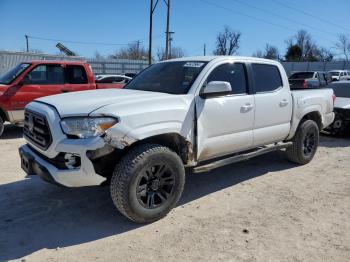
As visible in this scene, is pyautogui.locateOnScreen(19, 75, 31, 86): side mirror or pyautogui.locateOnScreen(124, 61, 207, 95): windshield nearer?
pyautogui.locateOnScreen(124, 61, 207, 95): windshield

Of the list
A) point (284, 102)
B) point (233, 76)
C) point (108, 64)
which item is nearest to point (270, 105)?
point (284, 102)

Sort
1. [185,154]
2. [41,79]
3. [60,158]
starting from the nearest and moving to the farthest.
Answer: [60,158]
[185,154]
[41,79]

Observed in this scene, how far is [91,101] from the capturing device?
379 cm

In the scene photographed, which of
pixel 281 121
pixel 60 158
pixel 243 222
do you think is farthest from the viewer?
pixel 281 121

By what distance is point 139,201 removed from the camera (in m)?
3.76

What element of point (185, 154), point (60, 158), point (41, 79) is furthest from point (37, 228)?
point (41, 79)

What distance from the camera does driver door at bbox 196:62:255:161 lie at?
4320 mm

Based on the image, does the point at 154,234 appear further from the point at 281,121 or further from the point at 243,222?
the point at 281,121

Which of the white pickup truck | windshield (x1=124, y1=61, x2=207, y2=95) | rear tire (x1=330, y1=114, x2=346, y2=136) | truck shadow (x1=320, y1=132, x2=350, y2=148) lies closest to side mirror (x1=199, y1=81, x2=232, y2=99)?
the white pickup truck

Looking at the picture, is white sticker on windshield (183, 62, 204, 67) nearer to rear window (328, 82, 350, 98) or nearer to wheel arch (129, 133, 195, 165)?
wheel arch (129, 133, 195, 165)

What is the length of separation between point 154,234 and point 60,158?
1251 mm

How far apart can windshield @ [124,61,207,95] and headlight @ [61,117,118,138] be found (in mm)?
1155

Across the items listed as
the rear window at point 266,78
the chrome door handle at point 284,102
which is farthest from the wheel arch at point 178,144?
the chrome door handle at point 284,102

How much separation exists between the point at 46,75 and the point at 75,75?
2.40ft
